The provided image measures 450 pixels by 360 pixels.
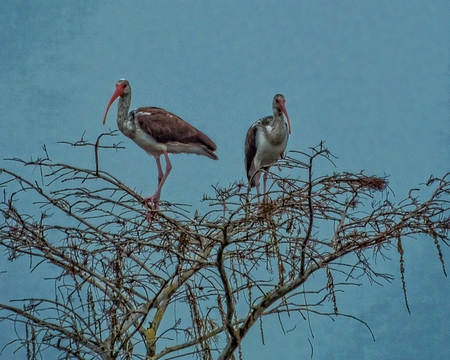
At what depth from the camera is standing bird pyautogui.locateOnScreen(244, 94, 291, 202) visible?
259 inches

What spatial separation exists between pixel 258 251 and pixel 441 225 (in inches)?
30.3

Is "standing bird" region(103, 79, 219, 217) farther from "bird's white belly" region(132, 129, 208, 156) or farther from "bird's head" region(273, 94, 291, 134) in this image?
"bird's head" region(273, 94, 291, 134)

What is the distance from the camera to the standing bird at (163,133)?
5.95 m

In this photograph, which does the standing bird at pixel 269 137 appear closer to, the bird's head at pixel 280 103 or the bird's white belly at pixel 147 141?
the bird's head at pixel 280 103

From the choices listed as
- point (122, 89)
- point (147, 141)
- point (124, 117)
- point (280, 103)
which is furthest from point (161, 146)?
point (280, 103)

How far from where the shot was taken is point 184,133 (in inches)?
235

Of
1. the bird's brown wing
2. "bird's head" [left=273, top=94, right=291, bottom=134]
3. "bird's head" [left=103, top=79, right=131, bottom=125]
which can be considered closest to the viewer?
the bird's brown wing

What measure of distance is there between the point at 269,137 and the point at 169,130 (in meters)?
0.95

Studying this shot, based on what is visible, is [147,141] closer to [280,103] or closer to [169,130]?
[169,130]

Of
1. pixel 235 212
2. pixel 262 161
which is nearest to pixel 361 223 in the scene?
pixel 235 212

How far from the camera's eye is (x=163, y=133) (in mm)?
5938

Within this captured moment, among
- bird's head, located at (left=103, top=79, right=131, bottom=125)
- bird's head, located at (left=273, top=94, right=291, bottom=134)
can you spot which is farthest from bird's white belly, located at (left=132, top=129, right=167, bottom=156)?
bird's head, located at (left=273, top=94, right=291, bottom=134)

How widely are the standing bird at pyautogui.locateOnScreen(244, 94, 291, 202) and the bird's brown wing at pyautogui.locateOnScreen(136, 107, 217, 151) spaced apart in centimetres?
71

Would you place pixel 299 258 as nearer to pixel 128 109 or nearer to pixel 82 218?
pixel 82 218
